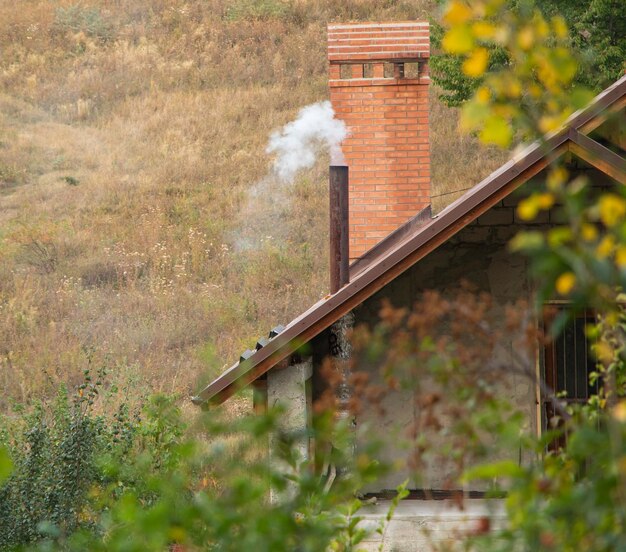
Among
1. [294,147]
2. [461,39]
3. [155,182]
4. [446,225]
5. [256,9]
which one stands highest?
[256,9]

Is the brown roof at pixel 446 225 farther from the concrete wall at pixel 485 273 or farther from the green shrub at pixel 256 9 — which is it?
the green shrub at pixel 256 9

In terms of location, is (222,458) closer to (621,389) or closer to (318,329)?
(621,389)

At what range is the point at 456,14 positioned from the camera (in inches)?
68.7

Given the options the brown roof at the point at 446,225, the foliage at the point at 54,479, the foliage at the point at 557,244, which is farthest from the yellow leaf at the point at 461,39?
the foliage at the point at 54,479

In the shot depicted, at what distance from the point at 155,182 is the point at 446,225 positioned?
58.2 ft

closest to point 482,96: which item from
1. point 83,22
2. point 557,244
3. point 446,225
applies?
point 557,244

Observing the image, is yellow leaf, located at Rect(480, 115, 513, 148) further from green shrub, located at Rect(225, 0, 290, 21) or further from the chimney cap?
green shrub, located at Rect(225, 0, 290, 21)

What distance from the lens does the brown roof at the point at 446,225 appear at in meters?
7.09

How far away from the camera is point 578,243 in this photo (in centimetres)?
171

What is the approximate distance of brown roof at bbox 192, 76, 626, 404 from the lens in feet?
23.2

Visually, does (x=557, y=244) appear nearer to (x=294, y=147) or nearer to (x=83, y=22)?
(x=294, y=147)

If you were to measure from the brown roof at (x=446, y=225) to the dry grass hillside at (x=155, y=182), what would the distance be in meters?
6.87

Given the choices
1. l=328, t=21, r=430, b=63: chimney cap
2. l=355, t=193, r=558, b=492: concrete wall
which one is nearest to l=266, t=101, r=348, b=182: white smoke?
l=328, t=21, r=430, b=63: chimney cap

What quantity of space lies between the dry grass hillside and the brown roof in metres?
6.87
